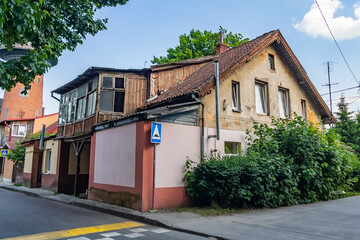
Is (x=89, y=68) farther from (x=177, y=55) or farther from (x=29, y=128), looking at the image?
(x=29, y=128)

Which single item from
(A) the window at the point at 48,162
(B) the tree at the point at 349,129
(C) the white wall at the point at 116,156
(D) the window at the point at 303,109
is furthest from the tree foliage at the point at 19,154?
(B) the tree at the point at 349,129

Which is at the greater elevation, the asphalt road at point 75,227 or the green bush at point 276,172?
the green bush at point 276,172

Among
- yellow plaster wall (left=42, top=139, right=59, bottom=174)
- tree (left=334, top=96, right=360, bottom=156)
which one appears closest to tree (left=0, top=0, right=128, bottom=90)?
yellow plaster wall (left=42, top=139, right=59, bottom=174)

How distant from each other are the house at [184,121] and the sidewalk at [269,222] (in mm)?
946

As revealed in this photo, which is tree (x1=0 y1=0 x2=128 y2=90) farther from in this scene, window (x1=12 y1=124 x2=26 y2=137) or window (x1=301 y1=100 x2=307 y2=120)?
window (x1=12 y1=124 x2=26 y2=137)

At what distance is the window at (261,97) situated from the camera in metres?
13.9

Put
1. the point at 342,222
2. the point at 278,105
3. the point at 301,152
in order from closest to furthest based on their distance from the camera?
the point at 342,222, the point at 301,152, the point at 278,105

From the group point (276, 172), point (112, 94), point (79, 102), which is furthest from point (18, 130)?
point (276, 172)

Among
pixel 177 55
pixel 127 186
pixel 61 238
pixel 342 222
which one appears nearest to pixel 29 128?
pixel 177 55

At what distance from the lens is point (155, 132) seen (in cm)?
912

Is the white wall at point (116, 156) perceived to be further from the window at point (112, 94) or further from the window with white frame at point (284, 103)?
the window with white frame at point (284, 103)

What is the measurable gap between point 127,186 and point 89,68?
690cm

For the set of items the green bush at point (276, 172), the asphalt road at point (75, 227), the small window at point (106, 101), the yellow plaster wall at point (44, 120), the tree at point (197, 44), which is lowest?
the asphalt road at point (75, 227)

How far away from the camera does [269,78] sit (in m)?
14.5
